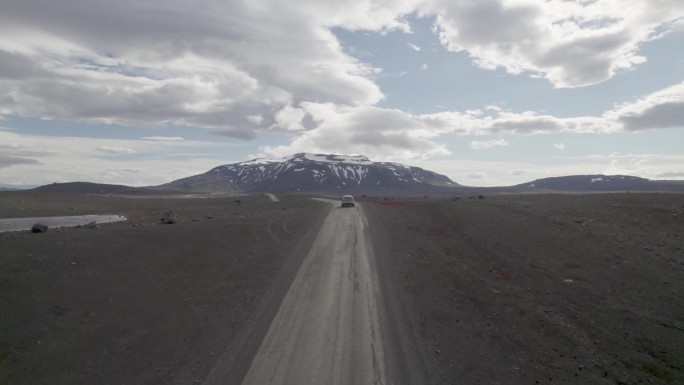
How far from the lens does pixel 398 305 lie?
14.7m

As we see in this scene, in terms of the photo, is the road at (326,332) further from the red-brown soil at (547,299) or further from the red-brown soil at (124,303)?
the red-brown soil at (547,299)

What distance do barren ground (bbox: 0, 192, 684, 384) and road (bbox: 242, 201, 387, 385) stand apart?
50 centimetres

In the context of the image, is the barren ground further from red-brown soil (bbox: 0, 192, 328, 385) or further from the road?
the road

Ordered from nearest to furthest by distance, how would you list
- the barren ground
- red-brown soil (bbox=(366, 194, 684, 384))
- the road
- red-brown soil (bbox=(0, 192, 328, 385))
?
the road < red-brown soil (bbox=(0, 192, 328, 385)) < the barren ground < red-brown soil (bbox=(366, 194, 684, 384))

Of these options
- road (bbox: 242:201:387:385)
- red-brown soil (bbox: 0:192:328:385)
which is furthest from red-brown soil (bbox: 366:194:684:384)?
red-brown soil (bbox: 0:192:328:385)

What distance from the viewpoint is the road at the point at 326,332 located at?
387 inches

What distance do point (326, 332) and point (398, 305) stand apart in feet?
11.2

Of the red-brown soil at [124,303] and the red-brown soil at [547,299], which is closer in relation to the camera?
the red-brown soil at [124,303]

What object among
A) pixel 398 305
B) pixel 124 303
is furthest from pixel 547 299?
pixel 124 303

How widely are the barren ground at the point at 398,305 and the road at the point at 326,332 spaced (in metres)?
0.50

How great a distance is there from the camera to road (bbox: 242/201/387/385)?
9.83m

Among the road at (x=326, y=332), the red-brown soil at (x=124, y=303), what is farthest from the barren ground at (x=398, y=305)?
A: the road at (x=326, y=332)

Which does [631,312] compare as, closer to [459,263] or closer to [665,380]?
[665,380]

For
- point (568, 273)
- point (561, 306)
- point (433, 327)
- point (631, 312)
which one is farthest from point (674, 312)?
point (433, 327)
